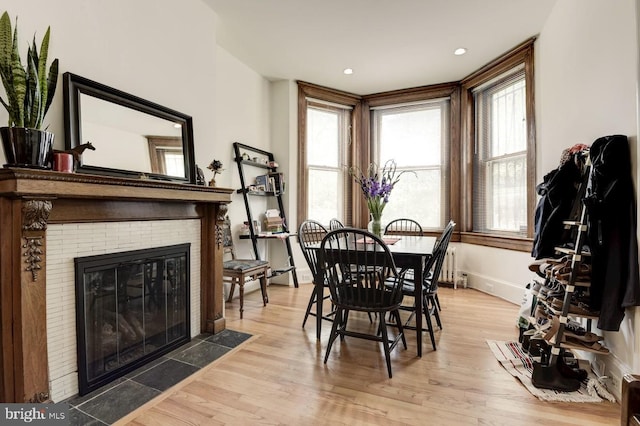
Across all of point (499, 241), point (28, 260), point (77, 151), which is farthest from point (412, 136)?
point (28, 260)

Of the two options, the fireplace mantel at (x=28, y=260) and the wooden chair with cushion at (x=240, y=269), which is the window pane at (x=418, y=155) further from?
the fireplace mantel at (x=28, y=260)

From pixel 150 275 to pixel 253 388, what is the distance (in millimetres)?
1054

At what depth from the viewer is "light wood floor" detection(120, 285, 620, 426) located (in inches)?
60.8

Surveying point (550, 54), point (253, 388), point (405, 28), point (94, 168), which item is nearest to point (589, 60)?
point (550, 54)

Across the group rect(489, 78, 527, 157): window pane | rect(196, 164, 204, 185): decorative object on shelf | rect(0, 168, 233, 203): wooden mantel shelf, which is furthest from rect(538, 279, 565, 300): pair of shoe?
rect(196, 164, 204, 185): decorative object on shelf

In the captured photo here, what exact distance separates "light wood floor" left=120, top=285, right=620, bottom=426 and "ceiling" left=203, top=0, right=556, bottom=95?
9.56 feet

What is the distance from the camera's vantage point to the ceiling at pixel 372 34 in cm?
273

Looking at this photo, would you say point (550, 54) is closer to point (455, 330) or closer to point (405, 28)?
point (405, 28)

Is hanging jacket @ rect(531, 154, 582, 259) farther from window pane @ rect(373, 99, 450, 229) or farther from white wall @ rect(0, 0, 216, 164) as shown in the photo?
white wall @ rect(0, 0, 216, 164)

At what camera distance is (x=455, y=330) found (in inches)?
105

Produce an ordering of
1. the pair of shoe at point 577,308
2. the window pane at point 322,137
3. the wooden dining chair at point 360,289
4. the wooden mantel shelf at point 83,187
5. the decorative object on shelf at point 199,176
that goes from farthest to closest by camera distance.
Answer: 1. the window pane at point 322,137
2. the decorative object on shelf at point 199,176
3. the wooden dining chair at point 360,289
4. the pair of shoe at point 577,308
5. the wooden mantel shelf at point 83,187

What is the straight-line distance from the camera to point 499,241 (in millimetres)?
3627

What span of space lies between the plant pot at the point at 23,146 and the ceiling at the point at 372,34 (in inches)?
78.8

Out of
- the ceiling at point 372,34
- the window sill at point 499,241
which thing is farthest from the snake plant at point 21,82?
the window sill at point 499,241
